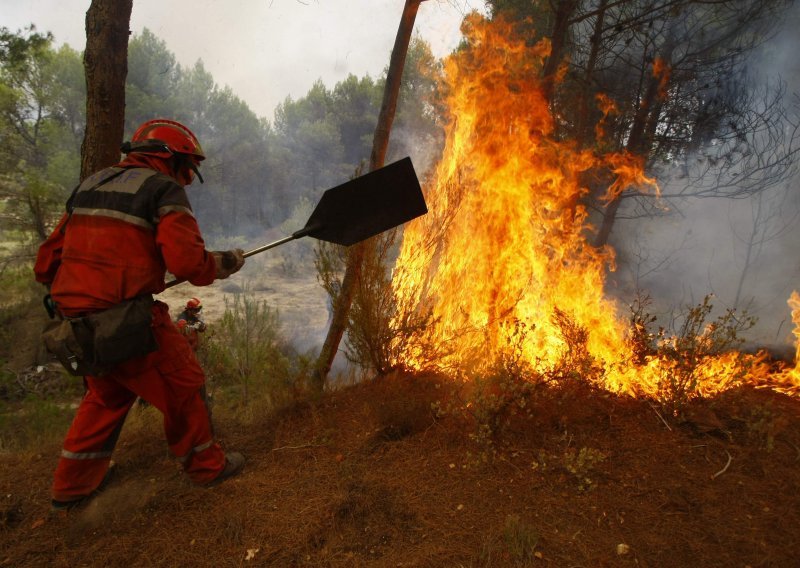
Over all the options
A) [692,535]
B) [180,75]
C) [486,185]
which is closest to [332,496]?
[692,535]

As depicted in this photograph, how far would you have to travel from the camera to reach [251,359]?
650 centimetres

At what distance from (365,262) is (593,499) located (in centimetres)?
276

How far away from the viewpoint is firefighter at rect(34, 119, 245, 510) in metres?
2.51

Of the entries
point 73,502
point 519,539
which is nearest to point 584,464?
point 519,539

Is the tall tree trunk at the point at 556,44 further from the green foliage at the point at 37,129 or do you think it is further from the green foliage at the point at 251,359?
the green foliage at the point at 37,129

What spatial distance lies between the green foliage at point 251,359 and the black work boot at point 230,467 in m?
0.82

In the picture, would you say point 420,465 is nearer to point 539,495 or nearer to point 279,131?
point 539,495

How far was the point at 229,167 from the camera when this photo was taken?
2783cm

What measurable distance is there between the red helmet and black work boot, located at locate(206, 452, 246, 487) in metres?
2.24

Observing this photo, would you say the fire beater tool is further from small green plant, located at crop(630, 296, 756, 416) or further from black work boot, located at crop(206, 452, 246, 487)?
small green plant, located at crop(630, 296, 756, 416)

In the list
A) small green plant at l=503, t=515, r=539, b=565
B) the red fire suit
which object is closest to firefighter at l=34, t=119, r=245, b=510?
the red fire suit

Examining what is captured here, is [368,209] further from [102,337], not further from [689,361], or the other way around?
[689,361]

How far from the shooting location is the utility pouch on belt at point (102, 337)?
2.44 metres

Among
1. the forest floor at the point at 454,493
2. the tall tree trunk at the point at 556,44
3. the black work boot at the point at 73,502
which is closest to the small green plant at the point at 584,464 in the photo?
the forest floor at the point at 454,493
